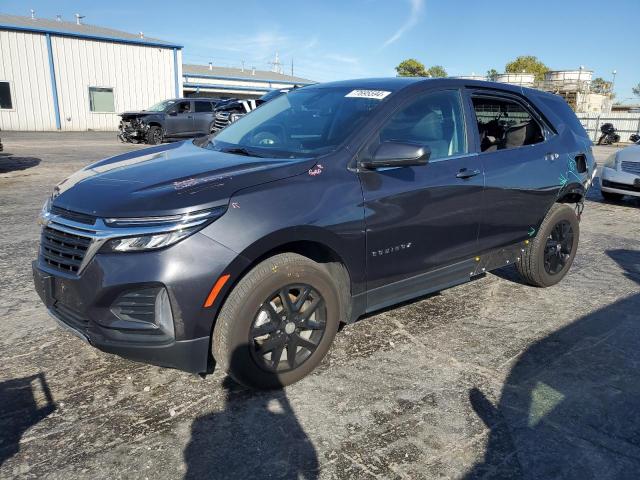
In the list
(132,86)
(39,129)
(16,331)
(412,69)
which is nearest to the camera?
(16,331)

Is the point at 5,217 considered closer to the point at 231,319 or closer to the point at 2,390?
the point at 2,390

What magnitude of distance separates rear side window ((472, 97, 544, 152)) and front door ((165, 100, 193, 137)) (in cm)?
1662

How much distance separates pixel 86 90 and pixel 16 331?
A: 28073 mm

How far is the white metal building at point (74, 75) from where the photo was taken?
83.8ft

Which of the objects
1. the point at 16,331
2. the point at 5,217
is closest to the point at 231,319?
the point at 16,331

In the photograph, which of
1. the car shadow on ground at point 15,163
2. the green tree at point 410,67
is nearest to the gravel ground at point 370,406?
the car shadow on ground at point 15,163

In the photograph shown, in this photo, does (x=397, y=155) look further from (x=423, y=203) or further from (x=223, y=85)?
(x=223, y=85)

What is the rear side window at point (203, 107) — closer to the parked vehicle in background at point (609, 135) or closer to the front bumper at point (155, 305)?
the front bumper at point (155, 305)

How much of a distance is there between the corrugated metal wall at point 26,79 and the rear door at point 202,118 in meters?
11.6

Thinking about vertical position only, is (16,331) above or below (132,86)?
below

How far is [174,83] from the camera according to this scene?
31.3 metres

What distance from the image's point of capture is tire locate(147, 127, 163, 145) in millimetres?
18703

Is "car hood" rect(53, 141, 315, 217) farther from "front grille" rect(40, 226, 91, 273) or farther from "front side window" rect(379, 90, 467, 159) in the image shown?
"front side window" rect(379, 90, 467, 159)

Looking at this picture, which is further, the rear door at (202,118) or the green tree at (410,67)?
the green tree at (410,67)
